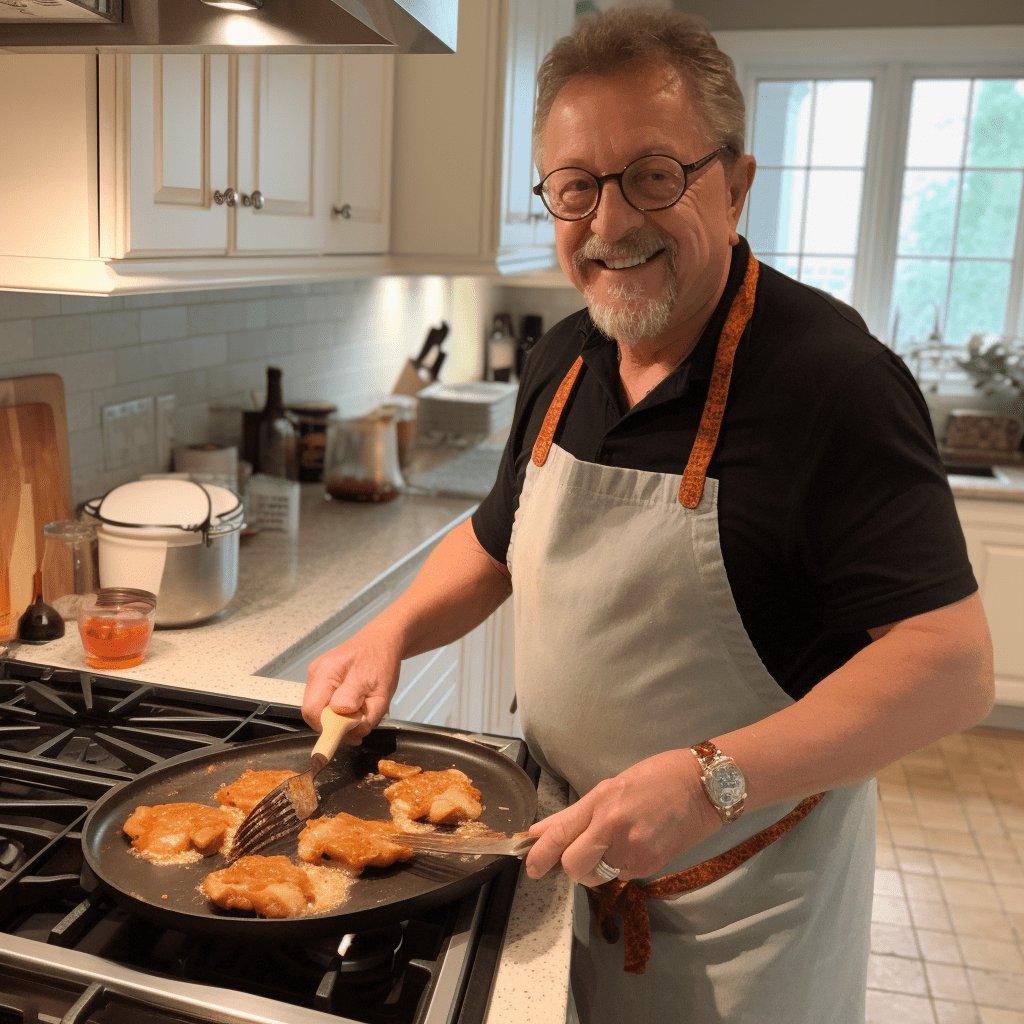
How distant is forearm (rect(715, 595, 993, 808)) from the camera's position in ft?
3.22

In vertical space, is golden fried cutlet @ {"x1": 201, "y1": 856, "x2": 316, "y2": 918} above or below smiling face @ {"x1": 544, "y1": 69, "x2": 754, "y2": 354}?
below

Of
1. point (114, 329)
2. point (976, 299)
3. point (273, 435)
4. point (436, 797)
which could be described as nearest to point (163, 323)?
point (114, 329)

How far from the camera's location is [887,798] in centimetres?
351

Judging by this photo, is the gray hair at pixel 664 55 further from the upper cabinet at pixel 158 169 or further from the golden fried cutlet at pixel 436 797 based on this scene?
the golden fried cutlet at pixel 436 797

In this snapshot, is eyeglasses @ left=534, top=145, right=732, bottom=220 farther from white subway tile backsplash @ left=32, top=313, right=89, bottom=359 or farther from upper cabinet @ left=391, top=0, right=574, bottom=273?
upper cabinet @ left=391, top=0, right=574, bottom=273

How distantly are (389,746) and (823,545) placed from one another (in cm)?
55

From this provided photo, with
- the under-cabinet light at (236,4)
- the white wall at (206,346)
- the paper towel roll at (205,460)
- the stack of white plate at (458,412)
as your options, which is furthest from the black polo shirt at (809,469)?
the stack of white plate at (458,412)

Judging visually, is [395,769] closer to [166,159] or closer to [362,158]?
[166,159]

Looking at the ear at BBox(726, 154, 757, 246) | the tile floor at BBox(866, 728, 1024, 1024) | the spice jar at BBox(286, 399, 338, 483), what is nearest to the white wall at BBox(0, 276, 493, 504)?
the spice jar at BBox(286, 399, 338, 483)

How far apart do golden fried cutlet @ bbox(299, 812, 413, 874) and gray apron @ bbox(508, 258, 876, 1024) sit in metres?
0.30

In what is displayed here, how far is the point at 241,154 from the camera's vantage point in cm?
171

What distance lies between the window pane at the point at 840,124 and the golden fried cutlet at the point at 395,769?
4.18m

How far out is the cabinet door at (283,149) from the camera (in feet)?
5.71

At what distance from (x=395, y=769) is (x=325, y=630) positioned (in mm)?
726
